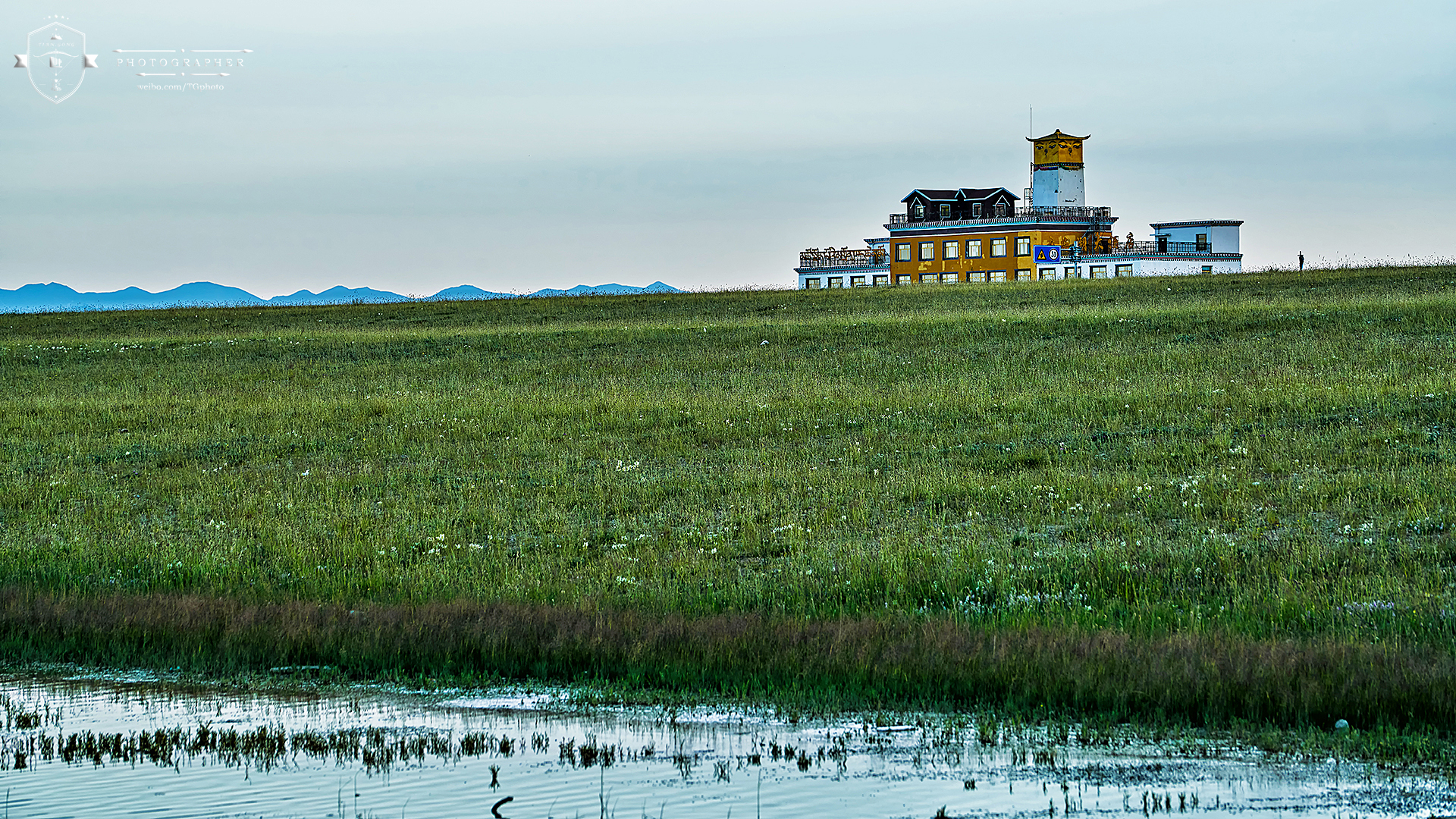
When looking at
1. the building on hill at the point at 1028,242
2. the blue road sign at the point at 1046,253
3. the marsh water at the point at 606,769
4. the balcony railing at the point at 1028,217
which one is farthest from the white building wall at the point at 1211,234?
the marsh water at the point at 606,769

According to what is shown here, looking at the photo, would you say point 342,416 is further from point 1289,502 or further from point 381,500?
point 1289,502

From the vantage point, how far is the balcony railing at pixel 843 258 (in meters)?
129

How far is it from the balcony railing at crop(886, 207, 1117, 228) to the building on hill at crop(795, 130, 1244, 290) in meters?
0.11

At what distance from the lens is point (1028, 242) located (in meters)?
122

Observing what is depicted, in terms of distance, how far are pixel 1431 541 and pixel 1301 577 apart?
2621mm

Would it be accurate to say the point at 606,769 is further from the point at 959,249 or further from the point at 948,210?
the point at 948,210

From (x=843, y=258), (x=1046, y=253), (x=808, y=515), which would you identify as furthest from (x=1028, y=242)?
(x=808, y=515)

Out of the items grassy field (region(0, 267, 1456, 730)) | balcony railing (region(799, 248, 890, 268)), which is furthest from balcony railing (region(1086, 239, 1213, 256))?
grassy field (region(0, 267, 1456, 730))

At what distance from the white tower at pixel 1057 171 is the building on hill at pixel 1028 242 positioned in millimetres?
70

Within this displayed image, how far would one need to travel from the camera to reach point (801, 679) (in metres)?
11.3

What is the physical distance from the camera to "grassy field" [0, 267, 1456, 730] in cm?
1188

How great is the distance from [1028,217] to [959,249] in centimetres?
659

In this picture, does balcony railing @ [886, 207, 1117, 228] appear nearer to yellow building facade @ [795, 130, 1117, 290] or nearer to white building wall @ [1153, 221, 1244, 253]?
yellow building facade @ [795, 130, 1117, 290]

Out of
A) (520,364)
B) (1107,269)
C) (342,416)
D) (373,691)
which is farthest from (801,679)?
(1107,269)
